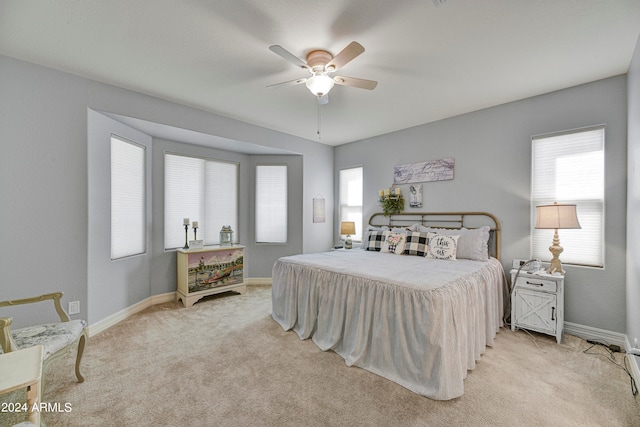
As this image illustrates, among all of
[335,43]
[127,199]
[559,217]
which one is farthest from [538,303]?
[127,199]

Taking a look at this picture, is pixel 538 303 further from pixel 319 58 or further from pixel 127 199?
pixel 127 199

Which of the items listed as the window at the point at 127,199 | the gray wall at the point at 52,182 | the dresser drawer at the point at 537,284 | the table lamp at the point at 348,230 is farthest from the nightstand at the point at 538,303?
the window at the point at 127,199

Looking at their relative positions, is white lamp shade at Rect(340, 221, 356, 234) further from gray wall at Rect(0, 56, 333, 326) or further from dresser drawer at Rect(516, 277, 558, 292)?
gray wall at Rect(0, 56, 333, 326)

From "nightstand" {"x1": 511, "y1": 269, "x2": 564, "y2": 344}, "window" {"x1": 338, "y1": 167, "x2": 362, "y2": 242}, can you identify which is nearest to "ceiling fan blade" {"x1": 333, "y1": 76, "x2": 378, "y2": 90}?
"nightstand" {"x1": 511, "y1": 269, "x2": 564, "y2": 344}

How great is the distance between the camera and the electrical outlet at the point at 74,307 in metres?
2.69

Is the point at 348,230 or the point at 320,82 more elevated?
the point at 320,82

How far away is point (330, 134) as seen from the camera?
187 inches

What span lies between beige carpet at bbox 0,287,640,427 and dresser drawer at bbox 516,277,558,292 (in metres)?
0.54

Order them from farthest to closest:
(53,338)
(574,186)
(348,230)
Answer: (348,230) < (574,186) < (53,338)

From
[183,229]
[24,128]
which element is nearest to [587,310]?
[183,229]

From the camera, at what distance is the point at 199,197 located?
4.43 metres

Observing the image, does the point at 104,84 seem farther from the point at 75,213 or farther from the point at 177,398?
the point at 177,398

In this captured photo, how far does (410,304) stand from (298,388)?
3.50ft

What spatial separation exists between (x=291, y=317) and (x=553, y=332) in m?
2.74
